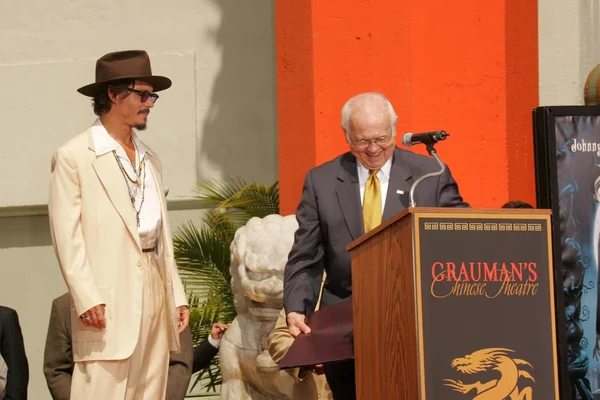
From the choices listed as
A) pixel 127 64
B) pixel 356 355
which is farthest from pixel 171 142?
pixel 356 355

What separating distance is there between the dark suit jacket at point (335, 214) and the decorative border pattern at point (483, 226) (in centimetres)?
95

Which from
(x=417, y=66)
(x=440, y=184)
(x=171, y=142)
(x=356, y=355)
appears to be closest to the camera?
(x=356, y=355)

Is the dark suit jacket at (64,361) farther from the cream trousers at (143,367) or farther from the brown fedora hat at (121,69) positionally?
the brown fedora hat at (121,69)

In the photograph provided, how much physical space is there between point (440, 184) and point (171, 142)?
4.42 m

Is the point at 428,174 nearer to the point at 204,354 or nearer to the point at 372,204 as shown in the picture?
the point at 372,204

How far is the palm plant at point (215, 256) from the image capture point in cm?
753

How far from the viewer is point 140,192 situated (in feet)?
17.3

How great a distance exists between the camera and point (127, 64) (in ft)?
17.6

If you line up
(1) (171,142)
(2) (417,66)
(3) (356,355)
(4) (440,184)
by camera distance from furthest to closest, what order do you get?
(1) (171,142), (2) (417,66), (4) (440,184), (3) (356,355)

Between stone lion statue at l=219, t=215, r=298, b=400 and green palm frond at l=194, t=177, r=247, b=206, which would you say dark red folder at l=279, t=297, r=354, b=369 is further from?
green palm frond at l=194, t=177, r=247, b=206

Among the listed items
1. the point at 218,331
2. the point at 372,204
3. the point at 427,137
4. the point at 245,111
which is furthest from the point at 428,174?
the point at 245,111

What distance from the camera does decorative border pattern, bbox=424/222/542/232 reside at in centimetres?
410

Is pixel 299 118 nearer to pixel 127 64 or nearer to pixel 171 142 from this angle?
pixel 171 142

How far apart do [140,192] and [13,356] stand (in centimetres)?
164
